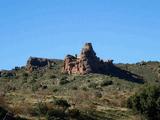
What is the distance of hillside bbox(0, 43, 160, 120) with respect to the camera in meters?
58.0

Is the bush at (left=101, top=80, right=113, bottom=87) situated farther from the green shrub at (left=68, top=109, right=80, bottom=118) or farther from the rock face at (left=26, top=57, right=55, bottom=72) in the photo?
the green shrub at (left=68, top=109, right=80, bottom=118)

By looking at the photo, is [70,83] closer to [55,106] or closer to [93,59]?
[93,59]

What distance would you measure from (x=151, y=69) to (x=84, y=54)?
32494 millimetres

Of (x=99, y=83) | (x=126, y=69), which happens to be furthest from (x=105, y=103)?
(x=126, y=69)

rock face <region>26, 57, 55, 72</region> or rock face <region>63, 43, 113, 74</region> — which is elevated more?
rock face <region>26, 57, 55, 72</region>

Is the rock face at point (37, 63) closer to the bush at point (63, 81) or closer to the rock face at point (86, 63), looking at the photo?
the rock face at point (86, 63)

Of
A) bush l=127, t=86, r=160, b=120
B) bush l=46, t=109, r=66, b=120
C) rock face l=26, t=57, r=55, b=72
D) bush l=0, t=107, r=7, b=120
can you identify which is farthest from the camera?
rock face l=26, t=57, r=55, b=72

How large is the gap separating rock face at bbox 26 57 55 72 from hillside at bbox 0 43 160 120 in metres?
0.92

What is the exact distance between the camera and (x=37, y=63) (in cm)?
13700

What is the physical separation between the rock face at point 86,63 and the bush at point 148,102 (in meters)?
50.5

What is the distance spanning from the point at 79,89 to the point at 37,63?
128ft

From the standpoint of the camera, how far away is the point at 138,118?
60656mm

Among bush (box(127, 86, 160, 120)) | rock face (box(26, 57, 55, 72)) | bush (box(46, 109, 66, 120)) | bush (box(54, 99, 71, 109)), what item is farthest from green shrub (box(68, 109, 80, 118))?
rock face (box(26, 57, 55, 72))

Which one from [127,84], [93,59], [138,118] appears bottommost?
[138,118]
